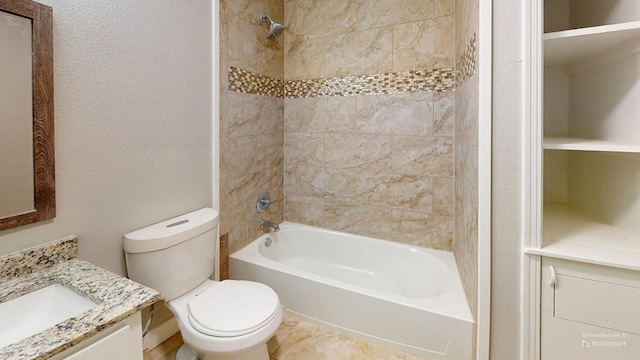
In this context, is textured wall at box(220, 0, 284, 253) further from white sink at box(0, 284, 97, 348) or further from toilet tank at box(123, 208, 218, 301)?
white sink at box(0, 284, 97, 348)

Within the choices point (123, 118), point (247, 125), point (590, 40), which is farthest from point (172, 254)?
point (590, 40)

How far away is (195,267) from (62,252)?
56 cm

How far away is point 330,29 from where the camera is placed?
239cm

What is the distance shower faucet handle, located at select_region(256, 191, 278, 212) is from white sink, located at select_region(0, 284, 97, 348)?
4.47ft

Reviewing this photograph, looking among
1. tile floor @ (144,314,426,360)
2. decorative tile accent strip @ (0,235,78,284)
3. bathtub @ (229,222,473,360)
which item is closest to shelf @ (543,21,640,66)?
bathtub @ (229,222,473,360)

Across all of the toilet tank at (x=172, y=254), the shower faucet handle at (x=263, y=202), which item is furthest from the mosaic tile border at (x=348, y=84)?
the toilet tank at (x=172, y=254)

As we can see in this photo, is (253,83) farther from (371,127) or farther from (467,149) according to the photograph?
(467,149)

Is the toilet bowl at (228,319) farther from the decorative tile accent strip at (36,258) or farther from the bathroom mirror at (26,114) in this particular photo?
the bathroom mirror at (26,114)

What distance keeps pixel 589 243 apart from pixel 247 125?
2025 millimetres

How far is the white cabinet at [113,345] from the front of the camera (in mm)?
767

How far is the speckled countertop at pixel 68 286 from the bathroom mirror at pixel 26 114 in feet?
0.48

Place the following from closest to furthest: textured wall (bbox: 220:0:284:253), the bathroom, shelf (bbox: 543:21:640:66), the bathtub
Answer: shelf (bbox: 543:21:640:66)
the bathroom
the bathtub
textured wall (bbox: 220:0:284:253)

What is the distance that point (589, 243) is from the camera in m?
1.19

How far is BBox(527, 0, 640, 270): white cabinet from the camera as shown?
3.72ft
